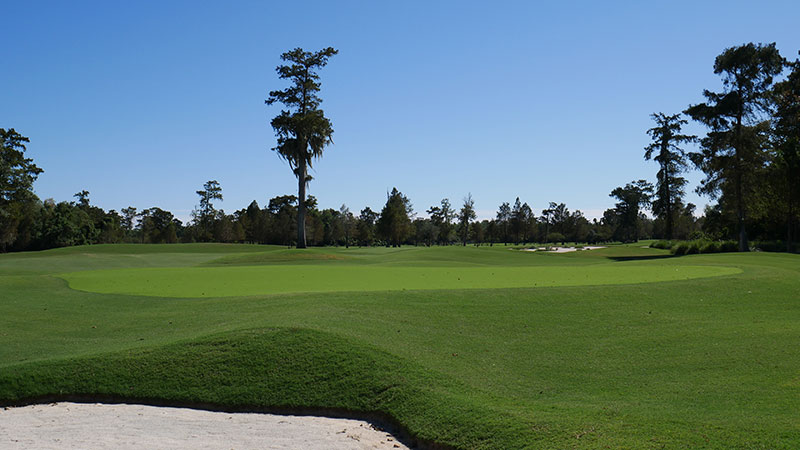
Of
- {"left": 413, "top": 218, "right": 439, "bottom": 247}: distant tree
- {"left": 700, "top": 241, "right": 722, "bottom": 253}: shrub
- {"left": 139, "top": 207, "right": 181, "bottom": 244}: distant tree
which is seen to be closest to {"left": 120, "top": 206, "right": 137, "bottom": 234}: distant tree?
{"left": 139, "top": 207, "right": 181, "bottom": 244}: distant tree

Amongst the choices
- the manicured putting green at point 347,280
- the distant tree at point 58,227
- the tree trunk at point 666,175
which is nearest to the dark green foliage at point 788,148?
the tree trunk at point 666,175

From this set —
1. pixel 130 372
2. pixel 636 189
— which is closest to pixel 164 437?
pixel 130 372

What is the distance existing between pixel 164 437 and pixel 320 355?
3009 millimetres

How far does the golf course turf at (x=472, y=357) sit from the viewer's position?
22.5ft

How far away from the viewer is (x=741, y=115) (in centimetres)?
4028

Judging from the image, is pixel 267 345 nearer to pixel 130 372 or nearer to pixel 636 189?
pixel 130 372

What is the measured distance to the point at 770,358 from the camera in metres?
9.32

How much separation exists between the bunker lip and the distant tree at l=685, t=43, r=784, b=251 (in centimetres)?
3973

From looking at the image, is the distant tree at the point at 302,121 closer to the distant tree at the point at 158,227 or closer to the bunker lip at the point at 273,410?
the bunker lip at the point at 273,410

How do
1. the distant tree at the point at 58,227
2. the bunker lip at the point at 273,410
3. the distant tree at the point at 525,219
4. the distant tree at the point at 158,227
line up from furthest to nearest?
the distant tree at the point at 525,219
the distant tree at the point at 158,227
the distant tree at the point at 58,227
the bunker lip at the point at 273,410

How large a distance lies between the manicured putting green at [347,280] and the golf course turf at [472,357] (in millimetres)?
1089

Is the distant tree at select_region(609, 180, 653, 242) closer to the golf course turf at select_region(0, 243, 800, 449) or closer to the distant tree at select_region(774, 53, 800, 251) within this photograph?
the distant tree at select_region(774, 53, 800, 251)

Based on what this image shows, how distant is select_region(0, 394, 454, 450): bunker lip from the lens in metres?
7.21

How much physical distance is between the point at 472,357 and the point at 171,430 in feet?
17.4
